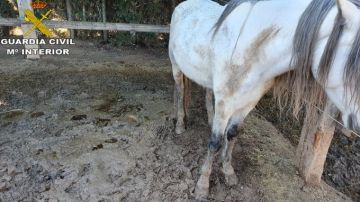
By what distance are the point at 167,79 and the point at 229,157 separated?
7.78ft

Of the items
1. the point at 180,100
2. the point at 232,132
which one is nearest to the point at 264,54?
the point at 232,132

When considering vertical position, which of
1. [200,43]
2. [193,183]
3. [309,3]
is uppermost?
[309,3]

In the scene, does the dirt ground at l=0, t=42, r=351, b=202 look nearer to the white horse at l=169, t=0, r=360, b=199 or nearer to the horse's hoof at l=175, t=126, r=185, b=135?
the horse's hoof at l=175, t=126, r=185, b=135

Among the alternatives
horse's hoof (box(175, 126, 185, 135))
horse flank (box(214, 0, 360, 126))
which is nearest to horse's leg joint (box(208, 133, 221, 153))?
horse flank (box(214, 0, 360, 126))

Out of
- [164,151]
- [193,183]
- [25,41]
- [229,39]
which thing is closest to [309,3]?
[229,39]

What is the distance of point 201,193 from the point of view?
2779mm

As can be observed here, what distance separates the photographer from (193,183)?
9.56ft

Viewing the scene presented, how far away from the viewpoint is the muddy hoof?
9.53ft

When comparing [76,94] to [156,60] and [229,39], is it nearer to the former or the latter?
[156,60]

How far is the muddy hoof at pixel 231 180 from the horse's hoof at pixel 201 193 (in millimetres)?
229

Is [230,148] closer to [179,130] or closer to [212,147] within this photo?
[212,147]

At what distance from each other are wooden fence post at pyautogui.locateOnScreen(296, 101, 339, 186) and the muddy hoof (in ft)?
2.04

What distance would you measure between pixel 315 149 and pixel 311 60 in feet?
4.30

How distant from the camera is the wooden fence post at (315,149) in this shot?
272 cm
